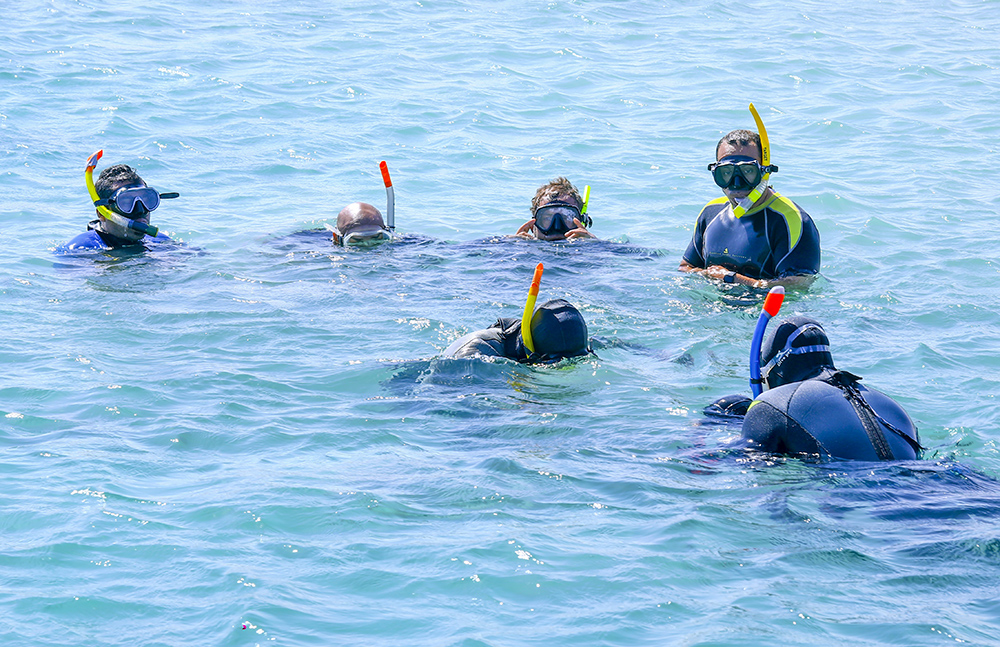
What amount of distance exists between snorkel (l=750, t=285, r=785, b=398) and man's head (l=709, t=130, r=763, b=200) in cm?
277

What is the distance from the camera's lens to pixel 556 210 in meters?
8.38

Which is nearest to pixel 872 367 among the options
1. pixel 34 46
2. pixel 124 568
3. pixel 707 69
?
pixel 124 568

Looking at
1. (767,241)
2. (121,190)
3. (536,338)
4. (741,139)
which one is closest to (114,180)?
(121,190)

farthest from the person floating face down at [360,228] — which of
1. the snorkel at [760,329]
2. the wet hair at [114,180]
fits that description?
the snorkel at [760,329]

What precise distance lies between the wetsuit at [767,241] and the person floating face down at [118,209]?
410 centimetres

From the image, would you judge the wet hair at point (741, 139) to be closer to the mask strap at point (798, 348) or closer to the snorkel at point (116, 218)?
the mask strap at point (798, 348)

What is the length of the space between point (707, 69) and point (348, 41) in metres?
5.30

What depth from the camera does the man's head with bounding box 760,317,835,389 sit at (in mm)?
4375

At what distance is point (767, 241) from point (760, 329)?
10.1 feet

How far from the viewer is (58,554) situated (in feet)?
12.9

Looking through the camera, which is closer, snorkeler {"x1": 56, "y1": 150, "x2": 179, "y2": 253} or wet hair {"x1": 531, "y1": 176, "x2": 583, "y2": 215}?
snorkeler {"x1": 56, "y1": 150, "x2": 179, "y2": 253}

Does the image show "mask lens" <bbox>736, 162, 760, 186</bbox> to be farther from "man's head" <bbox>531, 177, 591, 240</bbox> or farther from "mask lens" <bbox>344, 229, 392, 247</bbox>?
"mask lens" <bbox>344, 229, 392, 247</bbox>

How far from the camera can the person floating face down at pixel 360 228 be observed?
8.40 meters

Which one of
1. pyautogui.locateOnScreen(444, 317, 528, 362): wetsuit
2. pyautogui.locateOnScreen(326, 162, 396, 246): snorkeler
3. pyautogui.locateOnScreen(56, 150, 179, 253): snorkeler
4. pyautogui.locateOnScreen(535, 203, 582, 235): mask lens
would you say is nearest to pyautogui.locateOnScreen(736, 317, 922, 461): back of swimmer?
pyautogui.locateOnScreen(444, 317, 528, 362): wetsuit
